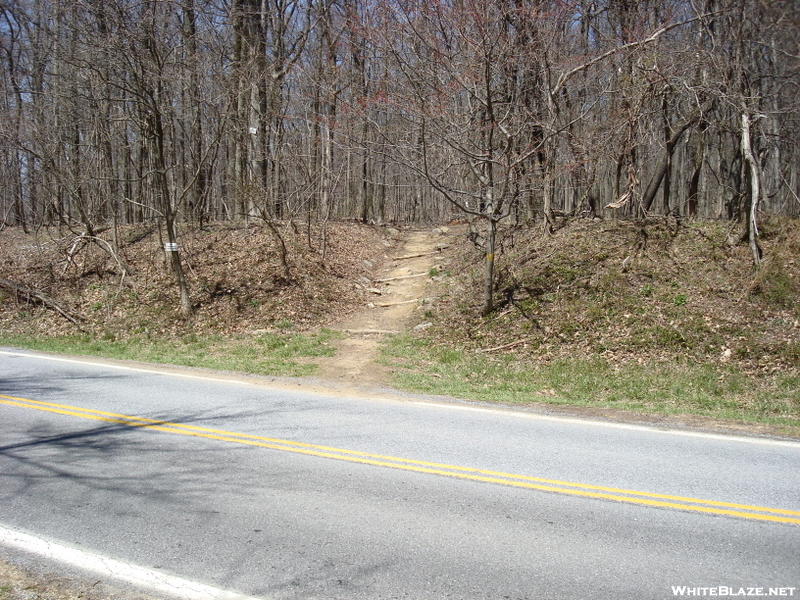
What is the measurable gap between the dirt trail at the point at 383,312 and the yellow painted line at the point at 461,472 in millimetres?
3984

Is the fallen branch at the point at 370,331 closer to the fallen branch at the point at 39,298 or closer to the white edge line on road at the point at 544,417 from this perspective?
the white edge line on road at the point at 544,417

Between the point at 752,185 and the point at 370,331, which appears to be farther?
the point at 370,331

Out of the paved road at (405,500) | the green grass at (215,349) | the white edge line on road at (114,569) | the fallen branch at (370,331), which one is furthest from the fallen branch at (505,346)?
the white edge line on road at (114,569)

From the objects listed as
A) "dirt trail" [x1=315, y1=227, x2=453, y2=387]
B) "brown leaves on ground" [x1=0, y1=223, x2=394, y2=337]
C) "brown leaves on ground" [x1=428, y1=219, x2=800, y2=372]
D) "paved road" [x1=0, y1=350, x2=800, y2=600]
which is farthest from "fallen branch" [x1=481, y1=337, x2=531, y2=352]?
"brown leaves on ground" [x1=0, y1=223, x2=394, y2=337]

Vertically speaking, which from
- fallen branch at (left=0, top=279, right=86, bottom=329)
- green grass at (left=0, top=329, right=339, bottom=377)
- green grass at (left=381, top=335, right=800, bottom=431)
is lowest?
green grass at (left=381, top=335, right=800, bottom=431)

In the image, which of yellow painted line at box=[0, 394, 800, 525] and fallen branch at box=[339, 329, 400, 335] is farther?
fallen branch at box=[339, 329, 400, 335]

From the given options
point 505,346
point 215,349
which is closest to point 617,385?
point 505,346

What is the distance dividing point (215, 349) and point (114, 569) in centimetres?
1050

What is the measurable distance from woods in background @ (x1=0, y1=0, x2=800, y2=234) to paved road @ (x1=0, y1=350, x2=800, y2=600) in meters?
6.61

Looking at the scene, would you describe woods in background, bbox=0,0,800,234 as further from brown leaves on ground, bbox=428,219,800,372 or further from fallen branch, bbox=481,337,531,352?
fallen branch, bbox=481,337,531,352

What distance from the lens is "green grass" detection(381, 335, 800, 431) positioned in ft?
29.8

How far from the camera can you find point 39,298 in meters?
18.9

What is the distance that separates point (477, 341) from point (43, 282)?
1583 cm

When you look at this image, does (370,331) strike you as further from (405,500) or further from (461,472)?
(405,500)
